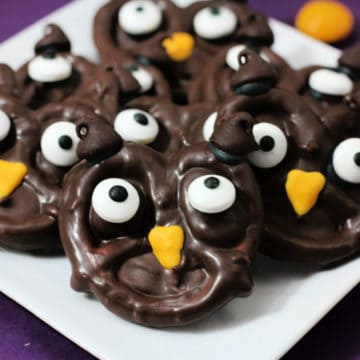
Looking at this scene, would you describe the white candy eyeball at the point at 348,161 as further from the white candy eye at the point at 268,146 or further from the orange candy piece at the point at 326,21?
the orange candy piece at the point at 326,21

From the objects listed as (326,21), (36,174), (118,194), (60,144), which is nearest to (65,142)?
(60,144)

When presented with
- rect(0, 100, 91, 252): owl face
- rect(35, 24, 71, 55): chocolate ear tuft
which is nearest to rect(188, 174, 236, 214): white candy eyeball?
rect(0, 100, 91, 252): owl face

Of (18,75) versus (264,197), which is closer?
(264,197)

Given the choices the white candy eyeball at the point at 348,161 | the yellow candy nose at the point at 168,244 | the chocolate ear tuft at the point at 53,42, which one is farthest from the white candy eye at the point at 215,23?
the yellow candy nose at the point at 168,244

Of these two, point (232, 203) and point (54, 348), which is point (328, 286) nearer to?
point (232, 203)

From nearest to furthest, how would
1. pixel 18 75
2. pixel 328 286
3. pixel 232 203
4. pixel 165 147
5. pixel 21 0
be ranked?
1. pixel 232 203
2. pixel 328 286
3. pixel 165 147
4. pixel 18 75
5. pixel 21 0

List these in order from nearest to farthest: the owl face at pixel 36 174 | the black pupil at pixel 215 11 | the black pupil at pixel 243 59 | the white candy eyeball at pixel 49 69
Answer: the owl face at pixel 36 174
the black pupil at pixel 243 59
the white candy eyeball at pixel 49 69
the black pupil at pixel 215 11

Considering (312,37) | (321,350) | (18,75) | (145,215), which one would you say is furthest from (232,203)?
(312,37)
